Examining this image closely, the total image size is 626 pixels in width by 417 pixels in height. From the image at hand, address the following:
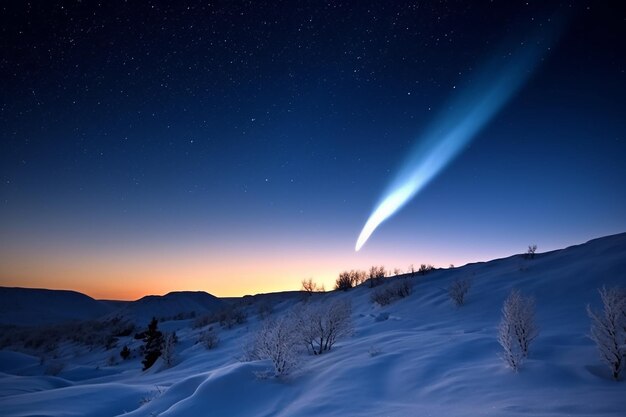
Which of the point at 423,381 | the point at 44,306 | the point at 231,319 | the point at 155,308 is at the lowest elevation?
the point at 423,381

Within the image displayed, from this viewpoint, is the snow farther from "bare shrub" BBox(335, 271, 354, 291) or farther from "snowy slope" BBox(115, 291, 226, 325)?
"snowy slope" BBox(115, 291, 226, 325)

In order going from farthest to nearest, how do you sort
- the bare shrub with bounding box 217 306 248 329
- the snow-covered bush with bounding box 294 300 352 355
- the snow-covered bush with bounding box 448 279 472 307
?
the bare shrub with bounding box 217 306 248 329
the snow-covered bush with bounding box 448 279 472 307
the snow-covered bush with bounding box 294 300 352 355

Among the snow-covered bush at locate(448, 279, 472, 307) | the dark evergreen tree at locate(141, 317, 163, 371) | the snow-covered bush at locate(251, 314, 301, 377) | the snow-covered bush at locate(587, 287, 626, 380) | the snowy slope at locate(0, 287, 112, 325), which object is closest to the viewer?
the snow-covered bush at locate(587, 287, 626, 380)

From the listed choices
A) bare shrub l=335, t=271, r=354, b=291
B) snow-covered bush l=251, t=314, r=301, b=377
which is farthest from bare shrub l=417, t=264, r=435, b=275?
snow-covered bush l=251, t=314, r=301, b=377

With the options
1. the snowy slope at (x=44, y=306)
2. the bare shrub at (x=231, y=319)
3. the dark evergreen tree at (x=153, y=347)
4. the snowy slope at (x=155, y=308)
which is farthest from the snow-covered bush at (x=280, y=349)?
the snowy slope at (x=44, y=306)

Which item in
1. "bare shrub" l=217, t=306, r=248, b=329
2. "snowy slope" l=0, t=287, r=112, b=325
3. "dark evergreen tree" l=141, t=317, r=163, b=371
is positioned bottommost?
"dark evergreen tree" l=141, t=317, r=163, b=371

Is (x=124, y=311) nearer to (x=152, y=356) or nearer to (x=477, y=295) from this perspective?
(x=152, y=356)

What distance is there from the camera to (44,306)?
87.3 meters

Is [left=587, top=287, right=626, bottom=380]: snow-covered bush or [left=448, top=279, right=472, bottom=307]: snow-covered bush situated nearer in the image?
[left=587, top=287, right=626, bottom=380]: snow-covered bush

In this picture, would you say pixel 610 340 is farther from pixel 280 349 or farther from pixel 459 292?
pixel 459 292

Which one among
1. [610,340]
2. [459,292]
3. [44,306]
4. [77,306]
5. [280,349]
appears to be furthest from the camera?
[77,306]

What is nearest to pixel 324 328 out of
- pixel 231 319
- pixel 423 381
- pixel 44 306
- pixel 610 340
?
pixel 423 381

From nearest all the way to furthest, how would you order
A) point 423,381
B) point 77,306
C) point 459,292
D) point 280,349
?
point 423,381
point 280,349
point 459,292
point 77,306

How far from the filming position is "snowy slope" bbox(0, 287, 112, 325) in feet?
241
